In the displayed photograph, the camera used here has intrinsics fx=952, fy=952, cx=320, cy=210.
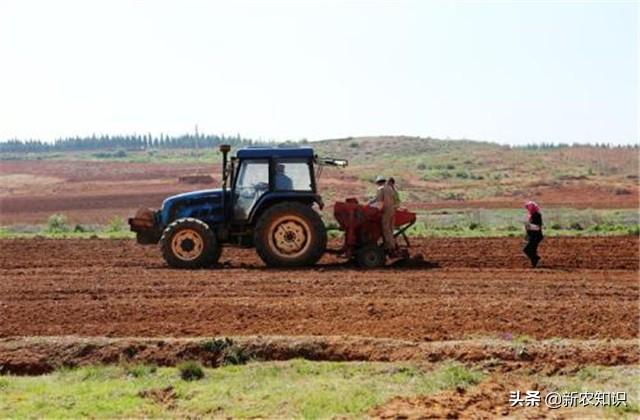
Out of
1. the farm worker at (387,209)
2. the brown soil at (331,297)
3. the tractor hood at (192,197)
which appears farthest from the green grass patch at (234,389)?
the tractor hood at (192,197)

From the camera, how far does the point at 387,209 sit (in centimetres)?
1644

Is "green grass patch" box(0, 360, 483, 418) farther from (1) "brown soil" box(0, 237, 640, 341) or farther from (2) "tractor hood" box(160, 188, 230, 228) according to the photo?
(2) "tractor hood" box(160, 188, 230, 228)

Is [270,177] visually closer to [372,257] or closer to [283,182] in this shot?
[283,182]

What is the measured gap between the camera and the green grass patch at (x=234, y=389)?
8227 millimetres

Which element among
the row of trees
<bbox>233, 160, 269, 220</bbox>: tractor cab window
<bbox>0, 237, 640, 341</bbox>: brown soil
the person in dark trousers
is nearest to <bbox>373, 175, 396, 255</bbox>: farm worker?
<bbox>0, 237, 640, 341</bbox>: brown soil

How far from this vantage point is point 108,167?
297ft

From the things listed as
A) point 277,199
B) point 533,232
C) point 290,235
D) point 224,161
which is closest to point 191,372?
point 290,235

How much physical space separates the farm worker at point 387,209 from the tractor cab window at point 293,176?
124 centimetres

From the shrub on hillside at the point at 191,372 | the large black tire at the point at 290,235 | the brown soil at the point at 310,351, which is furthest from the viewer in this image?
the large black tire at the point at 290,235

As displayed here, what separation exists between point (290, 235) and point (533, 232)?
434 centimetres

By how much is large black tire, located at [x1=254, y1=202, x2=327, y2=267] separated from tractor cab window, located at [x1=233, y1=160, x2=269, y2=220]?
46cm

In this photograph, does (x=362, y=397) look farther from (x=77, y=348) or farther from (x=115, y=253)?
(x=115, y=253)

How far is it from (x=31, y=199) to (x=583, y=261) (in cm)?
4670

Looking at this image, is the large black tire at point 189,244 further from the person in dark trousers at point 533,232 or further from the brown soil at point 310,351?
the brown soil at point 310,351
